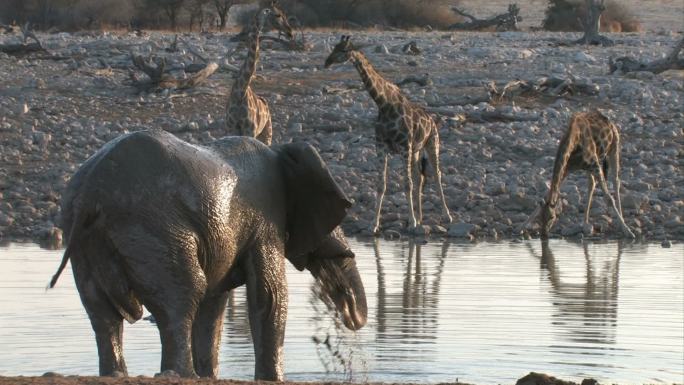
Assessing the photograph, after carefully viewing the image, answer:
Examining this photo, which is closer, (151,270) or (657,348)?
(151,270)

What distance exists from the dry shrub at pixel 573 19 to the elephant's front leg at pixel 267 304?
108 feet

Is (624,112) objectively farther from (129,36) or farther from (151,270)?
(151,270)

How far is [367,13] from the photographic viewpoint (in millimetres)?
41406

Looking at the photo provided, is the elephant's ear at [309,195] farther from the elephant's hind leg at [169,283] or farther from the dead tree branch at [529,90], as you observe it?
the dead tree branch at [529,90]

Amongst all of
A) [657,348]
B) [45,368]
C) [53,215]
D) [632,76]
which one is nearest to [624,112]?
[632,76]

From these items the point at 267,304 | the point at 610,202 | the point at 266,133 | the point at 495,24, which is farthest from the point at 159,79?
the point at 495,24

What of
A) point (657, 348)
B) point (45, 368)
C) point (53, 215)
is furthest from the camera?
point (53, 215)

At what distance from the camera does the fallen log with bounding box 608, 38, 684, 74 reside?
79.9 feet

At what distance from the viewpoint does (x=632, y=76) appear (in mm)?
23859

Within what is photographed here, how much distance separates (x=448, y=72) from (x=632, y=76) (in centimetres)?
266

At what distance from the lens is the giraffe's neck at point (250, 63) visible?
16.2 m

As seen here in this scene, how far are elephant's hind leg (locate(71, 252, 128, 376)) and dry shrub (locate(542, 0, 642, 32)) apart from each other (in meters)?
33.7

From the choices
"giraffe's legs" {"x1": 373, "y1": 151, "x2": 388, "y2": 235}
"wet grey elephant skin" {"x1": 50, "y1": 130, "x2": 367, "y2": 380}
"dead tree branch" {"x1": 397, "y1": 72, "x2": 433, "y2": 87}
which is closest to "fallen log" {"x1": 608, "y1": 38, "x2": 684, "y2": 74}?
"dead tree branch" {"x1": 397, "y1": 72, "x2": 433, "y2": 87}

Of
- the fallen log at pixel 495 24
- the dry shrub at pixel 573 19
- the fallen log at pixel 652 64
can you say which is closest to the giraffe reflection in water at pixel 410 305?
the fallen log at pixel 652 64
